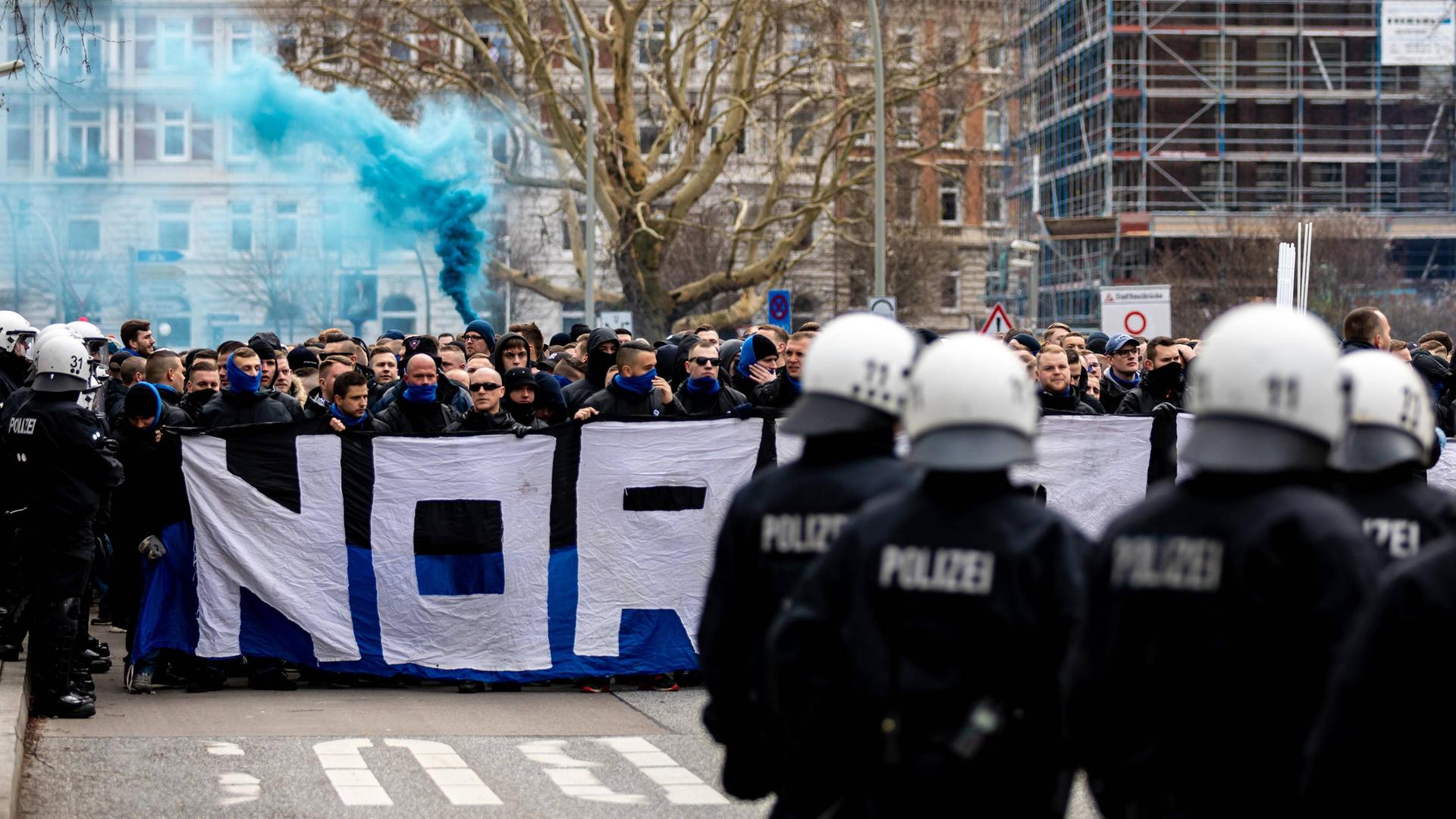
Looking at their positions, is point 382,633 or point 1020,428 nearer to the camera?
point 1020,428

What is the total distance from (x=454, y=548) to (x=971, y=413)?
7.76 m

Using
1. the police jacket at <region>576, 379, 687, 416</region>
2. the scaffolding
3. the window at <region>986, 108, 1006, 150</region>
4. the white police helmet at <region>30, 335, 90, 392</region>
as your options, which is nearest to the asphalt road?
the white police helmet at <region>30, 335, 90, 392</region>

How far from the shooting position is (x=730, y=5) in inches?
1507

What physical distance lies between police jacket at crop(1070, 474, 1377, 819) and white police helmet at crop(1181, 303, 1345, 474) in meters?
0.06

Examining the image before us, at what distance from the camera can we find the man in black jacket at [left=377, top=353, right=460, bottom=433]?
11.7 meters

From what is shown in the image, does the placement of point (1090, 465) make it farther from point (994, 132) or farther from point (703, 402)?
point (994, 132)

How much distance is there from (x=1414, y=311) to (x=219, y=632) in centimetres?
4330

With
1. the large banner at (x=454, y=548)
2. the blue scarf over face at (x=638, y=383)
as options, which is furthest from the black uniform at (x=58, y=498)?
the blue scarf over face at (x=638, y=383)

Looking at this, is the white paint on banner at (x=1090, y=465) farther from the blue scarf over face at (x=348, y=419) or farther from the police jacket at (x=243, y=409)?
the police jacket at (x=243, y=409)

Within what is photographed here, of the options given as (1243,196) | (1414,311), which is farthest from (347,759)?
(1243,196)

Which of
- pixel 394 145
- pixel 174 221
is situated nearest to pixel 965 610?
pixel 394 145

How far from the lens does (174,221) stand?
170ft

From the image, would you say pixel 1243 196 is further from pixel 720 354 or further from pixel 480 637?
pixel 480 637

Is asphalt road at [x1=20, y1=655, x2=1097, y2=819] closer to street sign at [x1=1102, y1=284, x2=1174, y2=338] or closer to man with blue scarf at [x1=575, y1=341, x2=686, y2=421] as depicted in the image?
man with blue scarf at [x1=575, y1=341, x2=686, y2=421]
